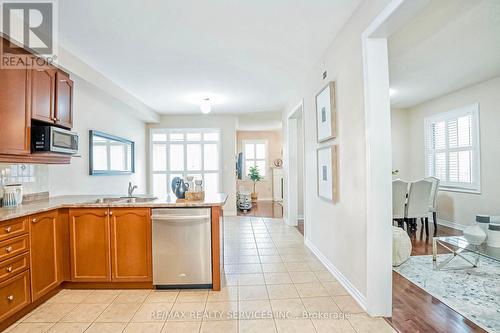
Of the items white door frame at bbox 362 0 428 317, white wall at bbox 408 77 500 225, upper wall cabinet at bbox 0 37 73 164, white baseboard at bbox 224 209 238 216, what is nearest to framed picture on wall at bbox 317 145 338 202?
white door frame at bbox 362 0 428 317

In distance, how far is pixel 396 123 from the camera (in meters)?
5.98

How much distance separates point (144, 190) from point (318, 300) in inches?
201

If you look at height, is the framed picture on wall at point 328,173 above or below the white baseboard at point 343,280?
above

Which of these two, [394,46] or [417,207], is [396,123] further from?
[394,46]

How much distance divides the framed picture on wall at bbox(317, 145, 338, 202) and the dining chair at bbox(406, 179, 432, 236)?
185cm

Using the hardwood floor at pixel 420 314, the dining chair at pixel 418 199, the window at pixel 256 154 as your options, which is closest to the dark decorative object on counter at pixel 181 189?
the hardwood floor at pixel 420 314

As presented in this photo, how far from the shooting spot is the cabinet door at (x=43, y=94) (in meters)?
2.49

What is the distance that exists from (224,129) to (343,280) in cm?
466

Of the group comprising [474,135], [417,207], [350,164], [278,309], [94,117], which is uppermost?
[94,117]

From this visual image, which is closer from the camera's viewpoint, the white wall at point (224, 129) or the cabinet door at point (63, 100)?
the cabinet door at point (63, 100)

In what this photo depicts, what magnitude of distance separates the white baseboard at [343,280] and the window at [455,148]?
3181 mm

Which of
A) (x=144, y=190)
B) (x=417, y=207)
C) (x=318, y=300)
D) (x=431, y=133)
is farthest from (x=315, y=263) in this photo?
(x=144, y=190)

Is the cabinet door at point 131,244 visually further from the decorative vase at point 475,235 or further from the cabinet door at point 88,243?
the decorative vase at point 475,235

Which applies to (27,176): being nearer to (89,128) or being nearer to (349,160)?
(89,128)
